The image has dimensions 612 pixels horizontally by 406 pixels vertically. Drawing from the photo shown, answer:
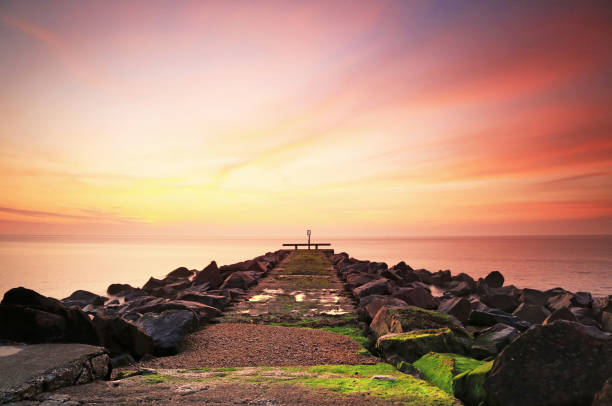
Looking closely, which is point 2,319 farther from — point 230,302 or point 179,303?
point 230,302

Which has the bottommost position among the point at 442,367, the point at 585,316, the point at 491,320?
the point at 585,316

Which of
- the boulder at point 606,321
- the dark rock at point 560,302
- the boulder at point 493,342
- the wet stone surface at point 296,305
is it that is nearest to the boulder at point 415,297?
the wet stone surface at point 296,305

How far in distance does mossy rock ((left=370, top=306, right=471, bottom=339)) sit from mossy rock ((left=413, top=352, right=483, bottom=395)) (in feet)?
3.53

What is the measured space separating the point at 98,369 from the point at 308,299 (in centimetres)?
578

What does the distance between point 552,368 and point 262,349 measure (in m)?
3.26

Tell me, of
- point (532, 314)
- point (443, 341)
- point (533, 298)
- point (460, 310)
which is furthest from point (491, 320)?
point (533, 298)

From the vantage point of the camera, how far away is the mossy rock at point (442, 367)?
3.17 m

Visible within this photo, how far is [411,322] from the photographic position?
16.0ft

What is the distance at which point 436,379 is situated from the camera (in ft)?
10.9

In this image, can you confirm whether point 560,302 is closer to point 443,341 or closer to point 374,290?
point 374,290

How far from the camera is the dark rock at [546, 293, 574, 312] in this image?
10258 mm

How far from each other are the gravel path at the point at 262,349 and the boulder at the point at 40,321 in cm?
83

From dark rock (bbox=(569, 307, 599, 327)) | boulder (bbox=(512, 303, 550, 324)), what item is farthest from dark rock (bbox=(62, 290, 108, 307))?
dark rock (bbox=(569, 307, 599, 327))

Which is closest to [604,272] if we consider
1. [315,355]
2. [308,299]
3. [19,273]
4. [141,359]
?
[308,299]
